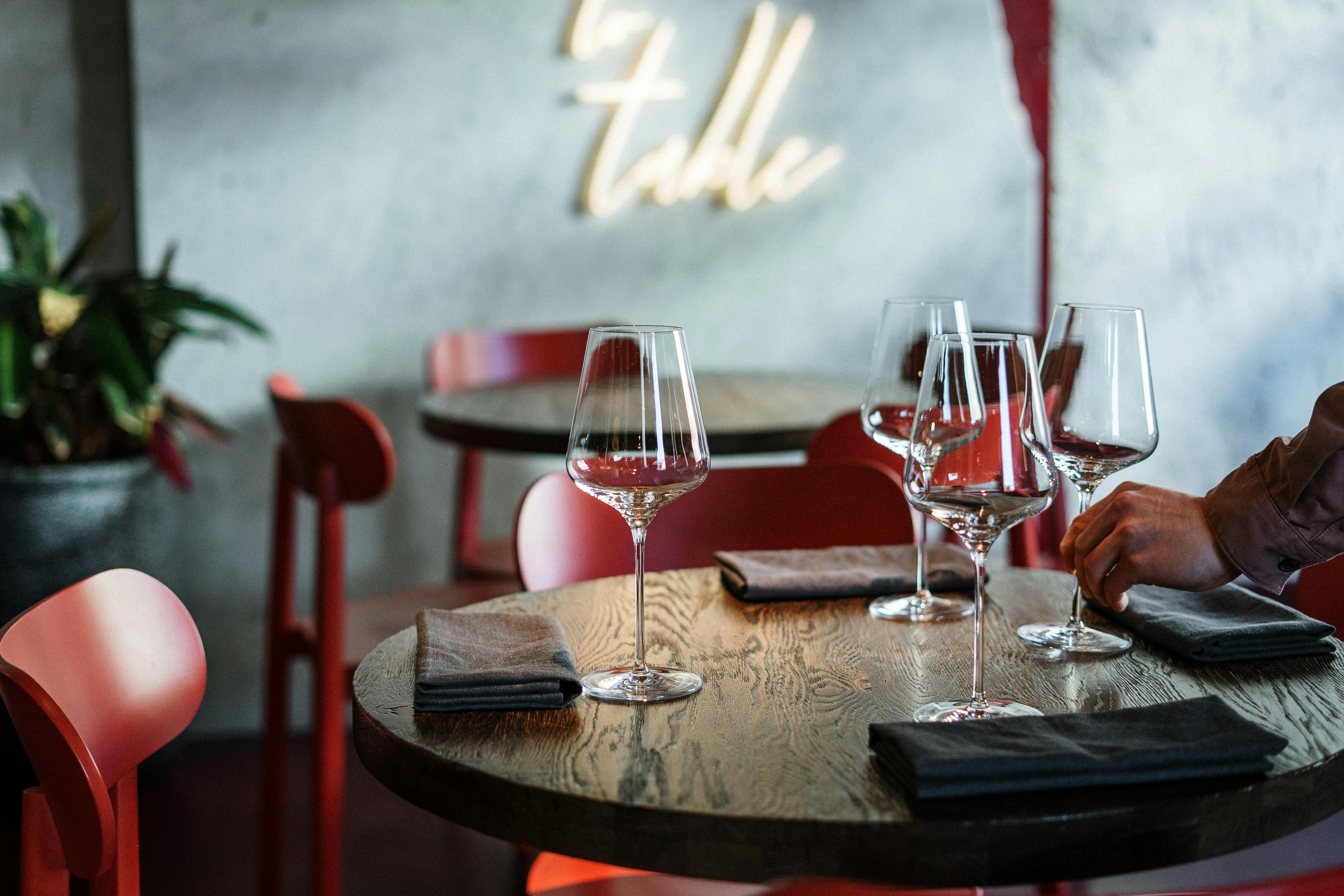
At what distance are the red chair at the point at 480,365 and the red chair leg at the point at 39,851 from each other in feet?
6.29

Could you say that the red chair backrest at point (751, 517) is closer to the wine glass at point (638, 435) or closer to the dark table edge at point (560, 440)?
the dark table edge at point (560, 440)

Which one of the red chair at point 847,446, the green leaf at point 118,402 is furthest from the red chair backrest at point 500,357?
the red chair at point 847,446

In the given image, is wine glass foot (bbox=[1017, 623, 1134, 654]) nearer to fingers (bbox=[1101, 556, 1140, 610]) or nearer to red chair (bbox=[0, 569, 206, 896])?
fingers (bbox=[1101, 556, 1140, 610])

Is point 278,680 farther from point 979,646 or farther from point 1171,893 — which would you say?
point 1171,893

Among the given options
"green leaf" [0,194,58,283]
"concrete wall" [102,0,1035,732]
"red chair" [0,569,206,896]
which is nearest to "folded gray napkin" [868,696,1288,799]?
"red chair" [0,569,206,896]

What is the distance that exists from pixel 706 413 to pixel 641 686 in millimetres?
1416

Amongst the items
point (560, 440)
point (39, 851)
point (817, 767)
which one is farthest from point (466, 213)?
point (817, 767)

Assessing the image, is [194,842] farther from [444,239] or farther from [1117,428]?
[1117,428]

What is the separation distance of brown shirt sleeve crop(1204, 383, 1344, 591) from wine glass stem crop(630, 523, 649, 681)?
0.49m

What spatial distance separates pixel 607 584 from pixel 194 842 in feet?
5.71

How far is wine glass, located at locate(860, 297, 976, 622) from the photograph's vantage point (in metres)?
1.18

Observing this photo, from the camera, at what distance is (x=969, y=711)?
2.93 ft

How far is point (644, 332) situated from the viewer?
36.7 inches

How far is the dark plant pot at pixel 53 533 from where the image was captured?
8.36 ft
